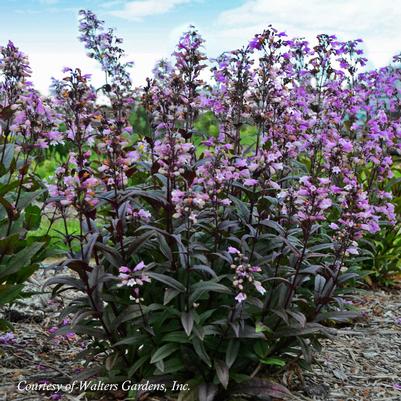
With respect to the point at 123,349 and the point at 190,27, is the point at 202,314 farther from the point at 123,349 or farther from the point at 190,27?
the point at 190,27

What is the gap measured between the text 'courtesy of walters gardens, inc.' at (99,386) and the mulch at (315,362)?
1.5 inches

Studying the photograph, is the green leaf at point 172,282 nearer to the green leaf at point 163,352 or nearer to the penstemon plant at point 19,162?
the green leaf at point 163,352

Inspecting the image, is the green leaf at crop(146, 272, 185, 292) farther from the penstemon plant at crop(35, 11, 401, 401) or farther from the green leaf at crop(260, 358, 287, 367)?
the green leaf at crop(260, 358, 287, 367)

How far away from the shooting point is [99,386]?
11.2 ft

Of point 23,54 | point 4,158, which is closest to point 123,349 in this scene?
point 4,158

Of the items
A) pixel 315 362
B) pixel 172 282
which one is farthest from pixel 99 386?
pixel 315 362

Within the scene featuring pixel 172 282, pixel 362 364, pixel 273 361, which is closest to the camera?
pixel 172 282

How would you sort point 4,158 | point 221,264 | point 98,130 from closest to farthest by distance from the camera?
point 221,264
point 98,130
point 4,158

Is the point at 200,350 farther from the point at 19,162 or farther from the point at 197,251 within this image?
the point at 19,162

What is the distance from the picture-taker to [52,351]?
4.36 meters

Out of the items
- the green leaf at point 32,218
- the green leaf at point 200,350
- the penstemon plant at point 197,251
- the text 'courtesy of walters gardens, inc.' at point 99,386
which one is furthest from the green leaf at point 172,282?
the green leaf at point 32,218

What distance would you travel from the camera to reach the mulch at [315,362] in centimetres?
371

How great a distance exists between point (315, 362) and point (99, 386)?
4.57ft

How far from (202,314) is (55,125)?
1.85m
